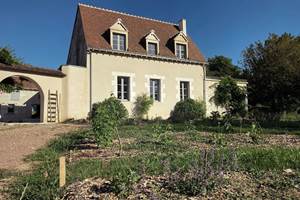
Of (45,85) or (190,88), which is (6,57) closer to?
(45,85)

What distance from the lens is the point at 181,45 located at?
23.0 metres

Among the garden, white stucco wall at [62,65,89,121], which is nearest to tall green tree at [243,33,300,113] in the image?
white stucco wall at [62,65,89,121]

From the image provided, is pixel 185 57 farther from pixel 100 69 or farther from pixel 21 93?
pixel 21 93

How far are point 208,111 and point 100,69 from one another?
27.1 ft

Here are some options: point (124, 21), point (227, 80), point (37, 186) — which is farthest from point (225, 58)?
point (37, 186)

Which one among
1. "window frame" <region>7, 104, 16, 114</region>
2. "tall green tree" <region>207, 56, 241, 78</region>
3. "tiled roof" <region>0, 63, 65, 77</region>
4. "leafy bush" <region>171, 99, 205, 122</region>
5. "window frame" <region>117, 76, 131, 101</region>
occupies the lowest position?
"leafy bush" <region>171, 99, 205, 122</region>

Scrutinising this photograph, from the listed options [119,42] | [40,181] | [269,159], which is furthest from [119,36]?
[40,181]

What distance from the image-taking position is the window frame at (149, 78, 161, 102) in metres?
21.5

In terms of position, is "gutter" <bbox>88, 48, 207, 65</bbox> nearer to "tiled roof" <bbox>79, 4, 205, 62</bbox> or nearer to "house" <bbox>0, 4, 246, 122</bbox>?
"house" <bbox>0, 4, 246, 122</bbox>

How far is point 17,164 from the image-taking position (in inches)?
276

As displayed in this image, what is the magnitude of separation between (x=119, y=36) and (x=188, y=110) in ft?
20.7

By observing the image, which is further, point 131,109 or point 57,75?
point 131,109

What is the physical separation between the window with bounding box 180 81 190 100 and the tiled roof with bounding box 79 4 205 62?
69.5 inches

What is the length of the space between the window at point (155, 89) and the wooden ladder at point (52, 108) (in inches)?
239
